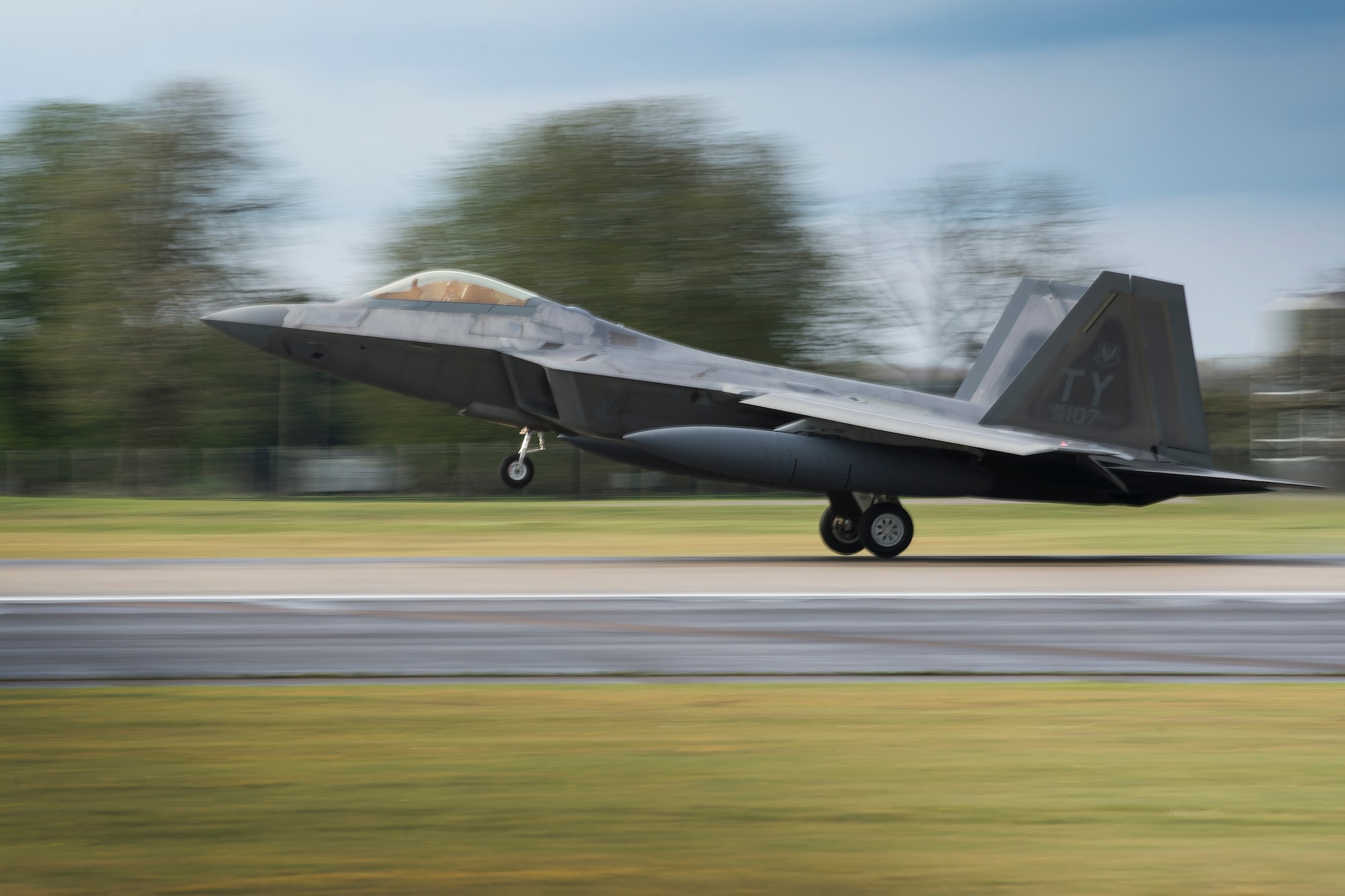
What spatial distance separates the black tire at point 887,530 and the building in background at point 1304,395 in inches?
1491

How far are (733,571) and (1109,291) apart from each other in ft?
23.9

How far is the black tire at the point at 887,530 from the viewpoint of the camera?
20.6 metres

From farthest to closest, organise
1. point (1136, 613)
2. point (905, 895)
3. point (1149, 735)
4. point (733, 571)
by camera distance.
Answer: point (733, 571) < point (1136, 613) < point (1149, 735) < point (905, 895)

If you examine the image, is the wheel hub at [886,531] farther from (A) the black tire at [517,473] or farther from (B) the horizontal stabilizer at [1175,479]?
(A) the black tire at [517,473]

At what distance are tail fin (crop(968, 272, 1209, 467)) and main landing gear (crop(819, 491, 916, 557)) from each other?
1963 millimetres

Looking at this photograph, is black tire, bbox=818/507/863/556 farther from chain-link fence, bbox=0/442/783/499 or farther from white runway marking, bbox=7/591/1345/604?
chain-link fence, bbox=0/442/783/499

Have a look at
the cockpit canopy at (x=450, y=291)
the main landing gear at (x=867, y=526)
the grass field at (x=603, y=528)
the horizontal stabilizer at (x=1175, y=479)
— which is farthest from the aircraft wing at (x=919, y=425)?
the cockpit canopy at (x=450, y=291)

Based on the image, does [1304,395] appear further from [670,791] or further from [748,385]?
[670,791]

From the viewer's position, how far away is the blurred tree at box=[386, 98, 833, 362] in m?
55.4

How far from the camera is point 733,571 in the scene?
1786 centimetres

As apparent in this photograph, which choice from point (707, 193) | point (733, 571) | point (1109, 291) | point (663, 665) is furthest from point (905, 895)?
point (707, 193)

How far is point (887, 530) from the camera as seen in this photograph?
67.8 ft

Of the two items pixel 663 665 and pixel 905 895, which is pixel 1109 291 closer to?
pixel 663 665

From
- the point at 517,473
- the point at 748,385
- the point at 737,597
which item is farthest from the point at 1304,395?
the point at 737,597
